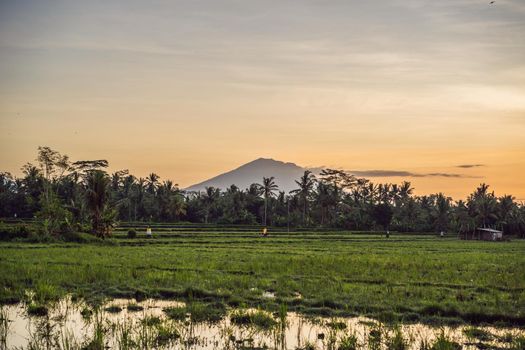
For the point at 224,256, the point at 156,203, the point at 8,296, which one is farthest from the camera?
the point at 156,203

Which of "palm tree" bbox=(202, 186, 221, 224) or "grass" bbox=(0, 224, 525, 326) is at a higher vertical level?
"palm tree" bbox=(202, 186, 221, 224)

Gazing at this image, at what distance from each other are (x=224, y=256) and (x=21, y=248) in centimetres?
1181

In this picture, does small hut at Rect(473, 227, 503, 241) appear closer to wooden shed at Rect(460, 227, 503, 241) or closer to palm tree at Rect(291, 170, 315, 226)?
wooden shed at Rect(460, 227, 503, 241)

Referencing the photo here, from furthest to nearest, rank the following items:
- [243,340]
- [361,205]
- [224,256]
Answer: [361,205], [224,256], [243,340]

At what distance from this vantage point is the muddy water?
945cm

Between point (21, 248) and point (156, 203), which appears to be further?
point (156, 203)

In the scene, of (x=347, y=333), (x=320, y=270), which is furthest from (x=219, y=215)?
(x=347, y=333)

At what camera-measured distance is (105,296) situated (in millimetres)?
14055

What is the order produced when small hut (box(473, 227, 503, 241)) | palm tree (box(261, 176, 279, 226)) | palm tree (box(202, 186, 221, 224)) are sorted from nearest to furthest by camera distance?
small hut (box(473, 227, 503, 241)), palm tree (box(261, 176, 279, 226)), palm tree (box(202, 186, 221, 224))

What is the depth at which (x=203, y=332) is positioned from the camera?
10.3 metres

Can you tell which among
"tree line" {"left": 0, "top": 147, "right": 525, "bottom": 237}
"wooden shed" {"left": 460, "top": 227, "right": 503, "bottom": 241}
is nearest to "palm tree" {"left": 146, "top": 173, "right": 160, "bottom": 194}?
"tree line" {"left": 0, "top": 147, "right": 525, "bottom": 237}

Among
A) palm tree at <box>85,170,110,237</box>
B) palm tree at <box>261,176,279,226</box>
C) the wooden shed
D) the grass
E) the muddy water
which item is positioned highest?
palm tree at <box>261,176,279,226</box>

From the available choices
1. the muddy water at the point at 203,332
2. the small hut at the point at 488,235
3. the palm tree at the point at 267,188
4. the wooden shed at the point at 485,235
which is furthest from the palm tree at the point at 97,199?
the small hut at the point at 488,235

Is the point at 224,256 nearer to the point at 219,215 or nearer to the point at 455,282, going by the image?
the point at 455,282
